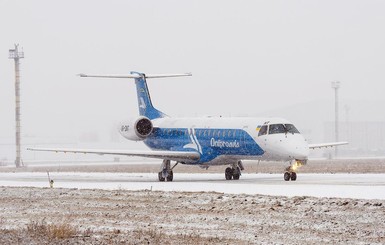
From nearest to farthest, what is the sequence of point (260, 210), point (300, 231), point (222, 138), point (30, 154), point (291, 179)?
1. point (300, 231)
2. point (260, 210)
3. point (291, 179)
4. point (222, 138)
5. point (30, 154)

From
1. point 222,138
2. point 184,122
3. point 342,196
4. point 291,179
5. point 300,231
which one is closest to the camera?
point 300,231

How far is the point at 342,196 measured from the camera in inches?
1010

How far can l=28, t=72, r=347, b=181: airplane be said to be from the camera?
3841cm

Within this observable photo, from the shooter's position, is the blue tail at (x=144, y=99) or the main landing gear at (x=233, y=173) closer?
the main landing gear at (x=233, y=173)

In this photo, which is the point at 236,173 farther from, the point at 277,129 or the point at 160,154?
the point at 277,129

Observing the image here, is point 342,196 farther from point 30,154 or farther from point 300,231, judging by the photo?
point 30,154

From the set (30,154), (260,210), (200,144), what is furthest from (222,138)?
(30,154)

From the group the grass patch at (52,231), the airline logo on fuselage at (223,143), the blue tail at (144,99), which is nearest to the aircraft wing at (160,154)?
the airline logo on fuselage at (223,143)

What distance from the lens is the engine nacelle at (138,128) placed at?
44.7m

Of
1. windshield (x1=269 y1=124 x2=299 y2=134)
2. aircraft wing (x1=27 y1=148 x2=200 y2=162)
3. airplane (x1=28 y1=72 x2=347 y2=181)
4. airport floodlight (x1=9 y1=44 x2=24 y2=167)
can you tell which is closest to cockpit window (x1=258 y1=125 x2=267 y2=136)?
airplane (x1=28 y1=72 x2=347 y2=181)

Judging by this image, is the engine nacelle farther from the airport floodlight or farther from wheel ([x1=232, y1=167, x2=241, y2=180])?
the airport floodlight

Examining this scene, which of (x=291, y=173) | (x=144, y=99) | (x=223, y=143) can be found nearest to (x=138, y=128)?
(x=144, y=99)

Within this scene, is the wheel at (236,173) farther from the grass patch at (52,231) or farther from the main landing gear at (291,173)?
the grass patch at (52,231)

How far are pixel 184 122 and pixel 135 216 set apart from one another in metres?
22.8
